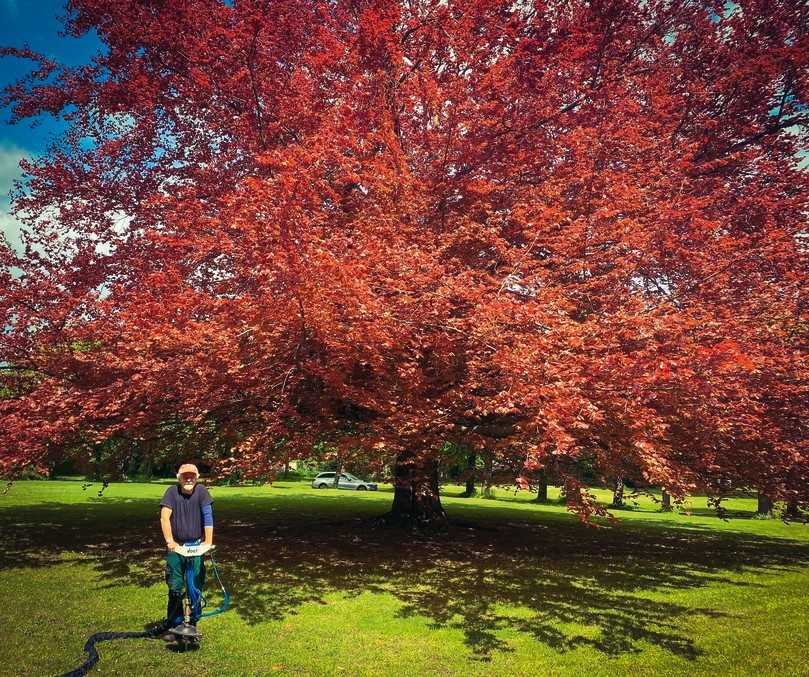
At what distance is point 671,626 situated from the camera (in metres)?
6.92

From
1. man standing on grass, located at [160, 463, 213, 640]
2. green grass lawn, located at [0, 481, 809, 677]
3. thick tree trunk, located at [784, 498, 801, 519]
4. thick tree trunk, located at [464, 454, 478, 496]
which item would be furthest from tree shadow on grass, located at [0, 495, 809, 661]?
thick tree trunk, located at [464, 454, 478, 496]

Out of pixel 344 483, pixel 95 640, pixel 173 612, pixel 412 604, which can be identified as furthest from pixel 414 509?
pixel 344 483

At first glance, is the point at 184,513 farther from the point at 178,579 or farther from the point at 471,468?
the point at 471,468

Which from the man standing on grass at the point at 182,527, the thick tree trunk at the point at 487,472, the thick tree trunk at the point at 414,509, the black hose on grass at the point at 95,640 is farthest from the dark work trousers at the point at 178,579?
the thick tree trunk at the point at 414,509

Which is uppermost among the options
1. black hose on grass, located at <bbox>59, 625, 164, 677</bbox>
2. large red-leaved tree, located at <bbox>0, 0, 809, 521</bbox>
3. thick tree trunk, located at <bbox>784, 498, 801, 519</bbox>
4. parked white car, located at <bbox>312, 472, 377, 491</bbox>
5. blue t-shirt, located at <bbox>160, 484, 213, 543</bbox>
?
large red-leaved tree, located at <bbox>0, 0, 809, 521</bbox>

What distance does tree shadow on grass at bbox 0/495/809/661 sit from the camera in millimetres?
6895

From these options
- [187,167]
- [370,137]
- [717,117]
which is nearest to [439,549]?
[370,137]

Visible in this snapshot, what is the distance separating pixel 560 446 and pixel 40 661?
6.01m

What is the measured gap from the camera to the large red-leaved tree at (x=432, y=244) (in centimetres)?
777

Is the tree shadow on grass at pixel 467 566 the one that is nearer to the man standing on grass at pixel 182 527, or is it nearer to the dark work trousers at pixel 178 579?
the dark work trousers at pixel 178 579

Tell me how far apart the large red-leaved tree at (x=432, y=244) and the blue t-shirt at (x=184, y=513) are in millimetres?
1659

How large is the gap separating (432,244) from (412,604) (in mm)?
6226

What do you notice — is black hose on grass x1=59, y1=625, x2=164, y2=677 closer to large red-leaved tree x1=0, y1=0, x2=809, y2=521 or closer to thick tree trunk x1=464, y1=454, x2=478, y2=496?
large red-leaved tree x1=0, y1=0, x2=809, y2=521

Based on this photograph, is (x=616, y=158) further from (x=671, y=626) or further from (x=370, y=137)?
(x=671, y=626)
